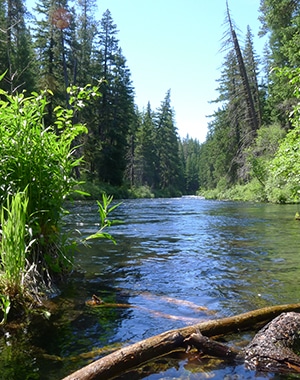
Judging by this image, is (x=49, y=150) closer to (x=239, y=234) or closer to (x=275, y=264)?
(x=275, y=264)

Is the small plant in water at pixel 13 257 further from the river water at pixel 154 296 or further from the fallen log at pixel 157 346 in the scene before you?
the fallen log at pixel 157 346

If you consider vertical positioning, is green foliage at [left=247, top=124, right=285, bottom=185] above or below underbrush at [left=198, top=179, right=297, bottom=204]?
above

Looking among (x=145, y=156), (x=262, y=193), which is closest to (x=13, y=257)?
(x=262, y=193)

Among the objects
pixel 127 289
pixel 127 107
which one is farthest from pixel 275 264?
pixel 127 107

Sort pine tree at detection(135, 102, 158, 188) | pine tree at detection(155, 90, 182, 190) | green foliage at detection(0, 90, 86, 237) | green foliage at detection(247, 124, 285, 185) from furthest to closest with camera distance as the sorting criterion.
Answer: pine tree at detection(155, 90, 182, 190), pine tree at detection(135, 102, 158, 188), green foliage at detection(247, 124, 285, 185), green foliage at detection(0, 90, 86, 237)

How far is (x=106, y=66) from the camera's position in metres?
40.9

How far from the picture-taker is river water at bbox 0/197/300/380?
2.60 metres

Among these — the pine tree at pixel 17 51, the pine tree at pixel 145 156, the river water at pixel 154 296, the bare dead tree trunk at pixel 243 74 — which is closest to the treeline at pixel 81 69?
the pine tree at pixel 17 51

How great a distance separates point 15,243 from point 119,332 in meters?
1.26

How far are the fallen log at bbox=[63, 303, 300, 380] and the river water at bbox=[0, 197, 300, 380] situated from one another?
0.09 m

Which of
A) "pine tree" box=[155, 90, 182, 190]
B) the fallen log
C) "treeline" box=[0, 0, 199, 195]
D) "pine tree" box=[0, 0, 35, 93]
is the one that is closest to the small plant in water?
the fallen log

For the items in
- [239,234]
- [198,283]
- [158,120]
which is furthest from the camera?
[158,120]

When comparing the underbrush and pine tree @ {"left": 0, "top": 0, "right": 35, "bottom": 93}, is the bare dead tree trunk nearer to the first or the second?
the underbrush

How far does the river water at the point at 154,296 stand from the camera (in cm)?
260
